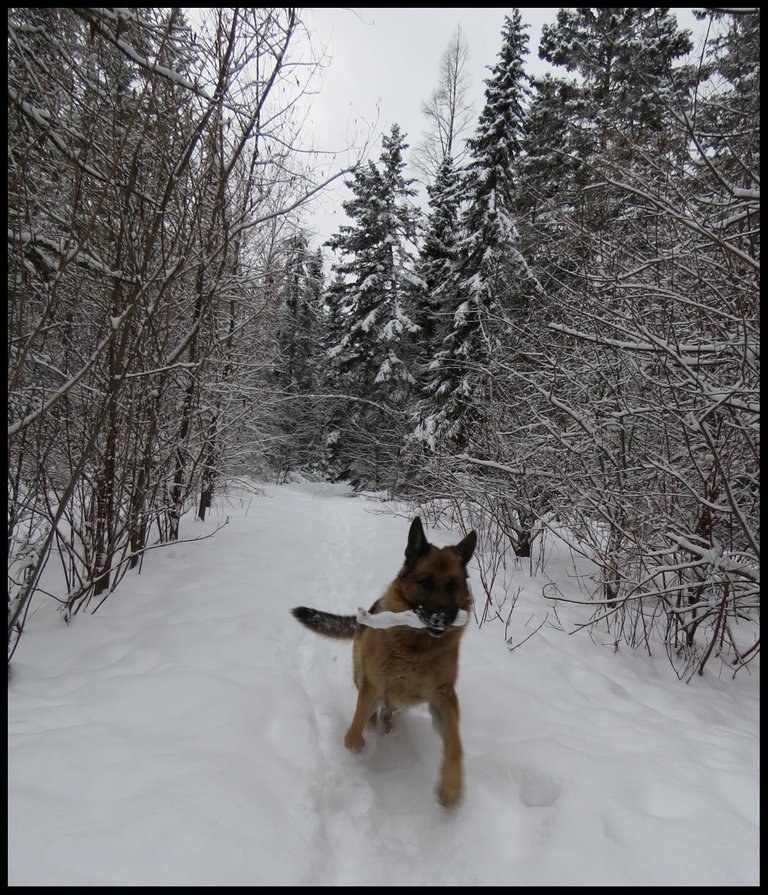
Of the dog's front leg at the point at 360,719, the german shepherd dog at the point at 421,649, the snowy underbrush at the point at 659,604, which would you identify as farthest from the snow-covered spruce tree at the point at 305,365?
the dog's front leg at the point at 360,719

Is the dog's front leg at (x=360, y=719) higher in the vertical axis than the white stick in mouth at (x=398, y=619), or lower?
lower

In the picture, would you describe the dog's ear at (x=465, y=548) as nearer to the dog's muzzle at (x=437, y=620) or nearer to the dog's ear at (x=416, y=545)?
the dog's ear at (x=416, y=545)

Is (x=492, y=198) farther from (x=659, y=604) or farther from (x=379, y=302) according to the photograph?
(x=659, y=604)

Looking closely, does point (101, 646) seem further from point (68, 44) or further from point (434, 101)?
point (434, 101)

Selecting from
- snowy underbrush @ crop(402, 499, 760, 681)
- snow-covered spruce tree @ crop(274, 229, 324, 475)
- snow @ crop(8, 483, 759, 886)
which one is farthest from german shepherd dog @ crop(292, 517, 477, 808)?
snow-covered spruce tree @ crop(274, 229, 324, 475)

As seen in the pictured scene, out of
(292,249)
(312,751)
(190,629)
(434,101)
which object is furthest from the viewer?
(434,101)

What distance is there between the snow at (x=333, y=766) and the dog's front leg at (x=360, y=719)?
93mm

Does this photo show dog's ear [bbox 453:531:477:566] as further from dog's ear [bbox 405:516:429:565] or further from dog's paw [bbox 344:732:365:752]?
dog's paw [bbox 344:732:365:752]

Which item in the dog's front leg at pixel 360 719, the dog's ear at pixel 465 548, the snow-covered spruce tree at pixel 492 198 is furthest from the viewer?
the snow-covered spruce tree at pixel 492 198

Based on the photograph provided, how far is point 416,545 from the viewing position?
286cm

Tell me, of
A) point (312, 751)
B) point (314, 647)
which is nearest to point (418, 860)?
point (312, 751)

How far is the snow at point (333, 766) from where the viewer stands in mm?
1785

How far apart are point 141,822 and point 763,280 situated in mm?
4540

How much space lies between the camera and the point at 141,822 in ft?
5.91
